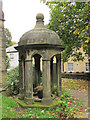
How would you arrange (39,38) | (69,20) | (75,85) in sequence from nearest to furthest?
(39,38) → (69,20) → (75,85)

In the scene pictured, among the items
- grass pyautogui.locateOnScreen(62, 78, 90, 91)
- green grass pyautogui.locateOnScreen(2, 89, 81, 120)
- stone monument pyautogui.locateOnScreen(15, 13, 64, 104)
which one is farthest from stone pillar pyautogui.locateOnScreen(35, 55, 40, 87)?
grass pyautogui.locateOnScreen(62, 78, 90, 91)

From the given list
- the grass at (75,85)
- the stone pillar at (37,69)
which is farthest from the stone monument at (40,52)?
the grass at (75,85)

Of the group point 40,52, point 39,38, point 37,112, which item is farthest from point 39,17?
point 37,112

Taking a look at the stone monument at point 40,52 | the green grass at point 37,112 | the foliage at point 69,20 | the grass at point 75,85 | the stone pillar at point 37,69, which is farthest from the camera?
the grass at point 75,85

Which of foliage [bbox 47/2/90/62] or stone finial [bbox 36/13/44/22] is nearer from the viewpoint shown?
stone finial [bbox 36/13/44/22]

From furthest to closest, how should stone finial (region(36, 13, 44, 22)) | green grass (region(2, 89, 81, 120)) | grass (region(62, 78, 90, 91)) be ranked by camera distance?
grass (region(62, 78, 90, 91)) → stone finial (region(36, 13, 44, 22)) → green grass (region(2, 89, 81, 120))

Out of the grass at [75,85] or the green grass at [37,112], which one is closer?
the green grass at [37,112]

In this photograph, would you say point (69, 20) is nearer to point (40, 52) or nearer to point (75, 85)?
point (75, 85)

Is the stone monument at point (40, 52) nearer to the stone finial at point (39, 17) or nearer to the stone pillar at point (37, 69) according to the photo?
the stone finial at point (39, 17)

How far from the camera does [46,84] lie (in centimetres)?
648

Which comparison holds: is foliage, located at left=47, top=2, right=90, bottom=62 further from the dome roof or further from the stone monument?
the stone monument

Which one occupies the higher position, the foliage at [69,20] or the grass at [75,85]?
Answer: the foliage at [69,20]

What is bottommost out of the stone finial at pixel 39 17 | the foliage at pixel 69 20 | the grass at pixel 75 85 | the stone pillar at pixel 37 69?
the grass at pixel 75 85

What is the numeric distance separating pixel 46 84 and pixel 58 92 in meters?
1.52
